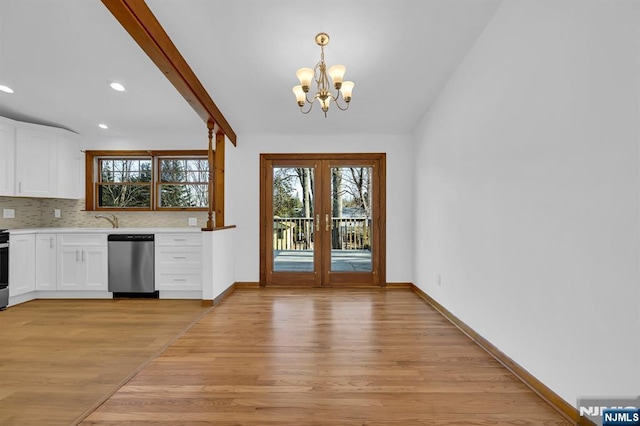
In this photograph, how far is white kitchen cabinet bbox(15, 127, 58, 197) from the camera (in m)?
4.06

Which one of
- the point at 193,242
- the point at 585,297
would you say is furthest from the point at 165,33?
the point at 585,297

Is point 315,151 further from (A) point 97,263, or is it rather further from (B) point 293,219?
(A) point 97,263

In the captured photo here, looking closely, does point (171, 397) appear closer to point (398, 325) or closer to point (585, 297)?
point (398, 325)

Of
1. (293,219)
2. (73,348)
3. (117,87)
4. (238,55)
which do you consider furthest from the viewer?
(293,219)

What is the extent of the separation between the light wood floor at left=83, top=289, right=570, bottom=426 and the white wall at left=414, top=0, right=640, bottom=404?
1.17 ft

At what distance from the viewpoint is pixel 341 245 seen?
489cm

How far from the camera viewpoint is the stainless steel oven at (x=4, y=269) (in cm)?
361

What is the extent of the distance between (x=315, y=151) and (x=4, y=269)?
4262 millimetres

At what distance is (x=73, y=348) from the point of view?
2559 mm

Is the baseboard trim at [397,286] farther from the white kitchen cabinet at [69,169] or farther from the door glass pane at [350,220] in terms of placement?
the white kitchen cabinet at [69,169]

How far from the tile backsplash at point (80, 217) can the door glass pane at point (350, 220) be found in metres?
2.14

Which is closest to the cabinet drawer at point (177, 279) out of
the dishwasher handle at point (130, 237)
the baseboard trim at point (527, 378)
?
the dishwasher handle at point (130, 237)

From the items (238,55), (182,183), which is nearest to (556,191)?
(238,55)

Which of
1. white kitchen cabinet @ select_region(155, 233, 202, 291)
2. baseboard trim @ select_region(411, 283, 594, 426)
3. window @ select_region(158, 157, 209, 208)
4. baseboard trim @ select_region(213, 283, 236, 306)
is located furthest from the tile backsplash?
baseboard trim @ select_region(411, 283, 594, 426)
